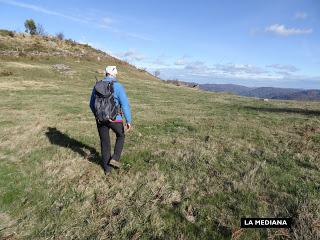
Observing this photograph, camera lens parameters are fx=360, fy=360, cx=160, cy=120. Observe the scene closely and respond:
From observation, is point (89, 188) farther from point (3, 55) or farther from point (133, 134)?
point (3, 55)

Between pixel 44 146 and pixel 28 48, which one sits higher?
pixel 28 48

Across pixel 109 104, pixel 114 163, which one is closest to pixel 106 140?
pixel 114 163

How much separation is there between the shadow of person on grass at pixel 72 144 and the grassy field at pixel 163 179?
0.03 m

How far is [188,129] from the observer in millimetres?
14328

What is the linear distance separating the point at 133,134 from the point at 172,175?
4.87 meters

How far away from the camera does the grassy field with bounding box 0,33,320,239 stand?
631 cm

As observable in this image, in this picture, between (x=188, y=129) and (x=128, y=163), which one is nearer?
(x=128, y=163)

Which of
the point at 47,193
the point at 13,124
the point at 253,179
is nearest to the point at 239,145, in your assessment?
the point at 253,179

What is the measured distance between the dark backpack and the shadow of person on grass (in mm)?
1853

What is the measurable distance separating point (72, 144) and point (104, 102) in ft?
13.5

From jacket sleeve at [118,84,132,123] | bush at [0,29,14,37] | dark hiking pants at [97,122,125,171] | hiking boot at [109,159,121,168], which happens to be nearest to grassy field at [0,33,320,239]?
hiking boot at [109,159,121,168]

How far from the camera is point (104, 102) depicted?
8555mm

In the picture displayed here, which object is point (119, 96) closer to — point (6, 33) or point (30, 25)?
point (6, 33)

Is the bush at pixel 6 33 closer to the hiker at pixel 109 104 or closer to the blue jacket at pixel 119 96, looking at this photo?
the hiker at pixel 109 104
